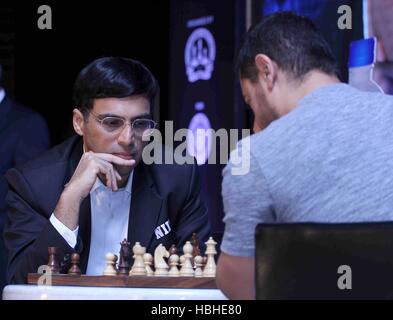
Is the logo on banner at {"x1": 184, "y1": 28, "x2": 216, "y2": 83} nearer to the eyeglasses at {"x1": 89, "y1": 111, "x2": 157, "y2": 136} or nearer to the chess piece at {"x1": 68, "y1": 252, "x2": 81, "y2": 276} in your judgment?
the eyeglasses at {"x1": 89, "y1": 111, "x2": 157, "y2": 136}

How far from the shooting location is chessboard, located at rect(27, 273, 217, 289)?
2074 millimetres

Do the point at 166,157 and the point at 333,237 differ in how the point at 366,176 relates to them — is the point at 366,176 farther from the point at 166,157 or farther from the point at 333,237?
the point at 166,157

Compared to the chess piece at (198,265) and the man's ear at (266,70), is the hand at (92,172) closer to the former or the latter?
the chess piece at (198,265)

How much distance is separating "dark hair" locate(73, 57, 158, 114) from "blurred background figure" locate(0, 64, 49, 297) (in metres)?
A: 1.50

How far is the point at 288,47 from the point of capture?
210 centimetres

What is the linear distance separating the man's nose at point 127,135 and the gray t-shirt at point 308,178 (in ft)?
3.17

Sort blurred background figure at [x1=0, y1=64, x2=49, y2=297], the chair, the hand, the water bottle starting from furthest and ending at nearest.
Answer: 1. the water bottle
2. blurred background figure at [x1=0, y1=64, x2=49, y2=297]
3. the hand
4. the chair

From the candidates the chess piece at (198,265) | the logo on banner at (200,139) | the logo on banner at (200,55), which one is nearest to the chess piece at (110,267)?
the chess piece at (198,265)

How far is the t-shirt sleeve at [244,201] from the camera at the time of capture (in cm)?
181

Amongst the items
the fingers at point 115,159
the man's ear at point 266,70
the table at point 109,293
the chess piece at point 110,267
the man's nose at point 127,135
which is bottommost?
the table at point 109,293

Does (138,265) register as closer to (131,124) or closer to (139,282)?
(139,282)

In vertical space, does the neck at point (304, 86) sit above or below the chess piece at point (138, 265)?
above

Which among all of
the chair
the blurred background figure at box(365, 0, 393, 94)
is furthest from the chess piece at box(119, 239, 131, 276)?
the blurred background figure at box(365, 0, 393, 94)

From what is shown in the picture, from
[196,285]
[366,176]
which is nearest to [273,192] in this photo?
[366,176]
